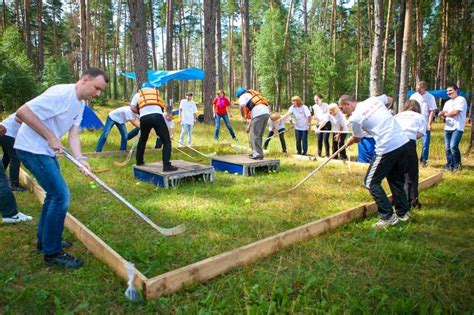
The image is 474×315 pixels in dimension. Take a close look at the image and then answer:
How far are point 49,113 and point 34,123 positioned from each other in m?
0.17

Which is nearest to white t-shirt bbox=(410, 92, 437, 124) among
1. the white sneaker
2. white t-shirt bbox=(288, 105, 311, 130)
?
white t-shirt bbox=(288, 105, 311, 130)

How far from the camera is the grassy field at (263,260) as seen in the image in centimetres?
285

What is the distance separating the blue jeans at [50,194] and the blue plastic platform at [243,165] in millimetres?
4279

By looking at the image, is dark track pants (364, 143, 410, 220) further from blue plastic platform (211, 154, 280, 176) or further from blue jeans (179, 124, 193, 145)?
blue jeans (179, 124, 193, 145)

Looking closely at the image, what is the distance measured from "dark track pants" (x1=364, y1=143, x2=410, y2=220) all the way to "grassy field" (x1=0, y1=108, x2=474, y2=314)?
0.83 ft

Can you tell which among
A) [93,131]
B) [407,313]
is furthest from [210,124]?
[407,313]

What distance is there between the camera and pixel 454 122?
768 cm

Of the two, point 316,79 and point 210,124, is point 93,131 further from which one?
point 316,79

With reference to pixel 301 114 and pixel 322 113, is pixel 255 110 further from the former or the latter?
pixel 322 113

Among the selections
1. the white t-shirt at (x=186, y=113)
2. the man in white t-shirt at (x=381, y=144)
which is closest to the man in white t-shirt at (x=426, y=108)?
the man in white t-shirt at (x=381, y=144)

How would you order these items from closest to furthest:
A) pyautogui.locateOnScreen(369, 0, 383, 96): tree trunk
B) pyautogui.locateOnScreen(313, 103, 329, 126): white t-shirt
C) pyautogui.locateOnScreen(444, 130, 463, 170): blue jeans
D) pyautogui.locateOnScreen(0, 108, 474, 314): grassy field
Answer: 1. pyautogui.locateOnScreen(0, 108, 474, 314): grassy field
2. pyautogui.locateOnScreen(444, 130, 463, 170): blue jeans
3. pyautogui.locateOnScreen(313, 103, 329, 126): white t-shirt
4. pyautogui.locateOnScreen(369, 0, 383, 96): tree trunk

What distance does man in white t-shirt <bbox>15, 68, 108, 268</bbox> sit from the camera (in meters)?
3.16

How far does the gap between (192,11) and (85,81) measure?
3707cm

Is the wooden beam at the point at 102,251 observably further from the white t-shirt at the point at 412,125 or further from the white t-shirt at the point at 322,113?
the white t-shirt at the point at 322,113
